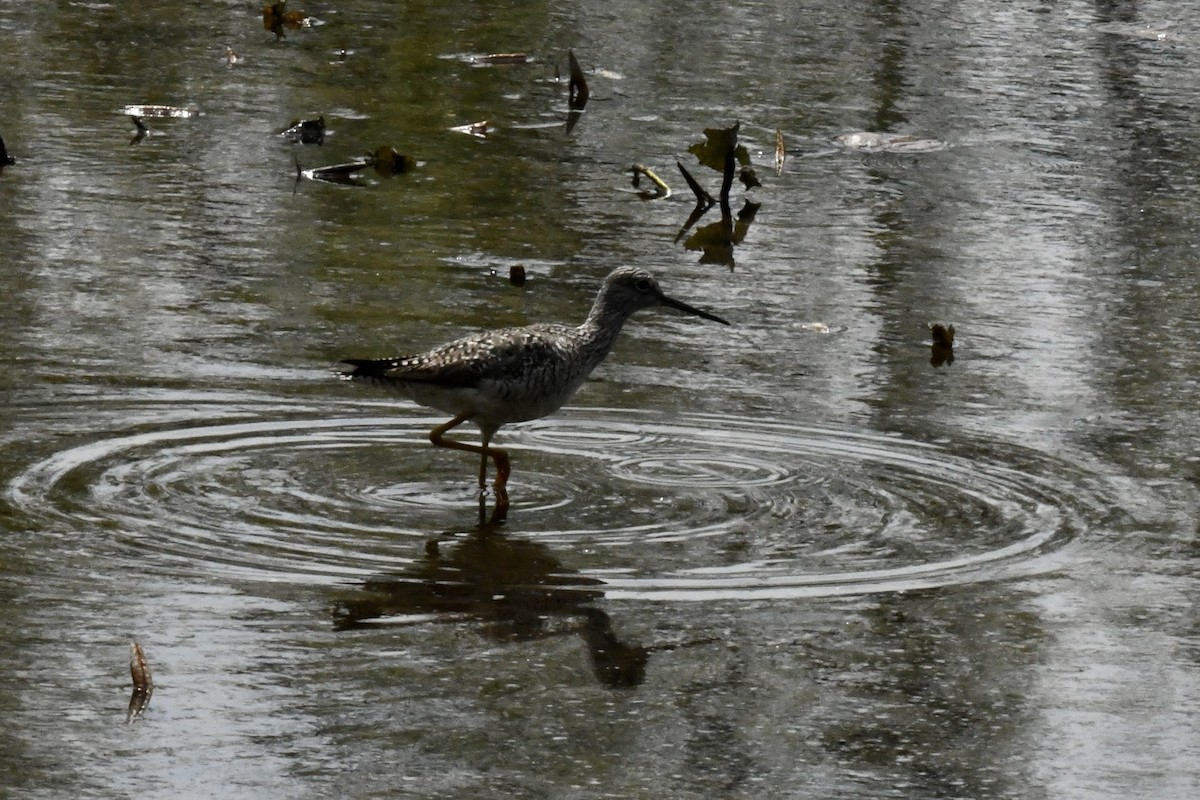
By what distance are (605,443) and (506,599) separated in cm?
208

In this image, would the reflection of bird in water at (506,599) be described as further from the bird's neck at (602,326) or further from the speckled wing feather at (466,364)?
the bird's neck at (602,326)

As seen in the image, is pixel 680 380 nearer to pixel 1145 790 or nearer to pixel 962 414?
pixel 962 414

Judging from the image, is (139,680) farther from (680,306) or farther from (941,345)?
(941,345)

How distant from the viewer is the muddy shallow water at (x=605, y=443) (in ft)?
20.9

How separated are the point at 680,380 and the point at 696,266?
2.22 m

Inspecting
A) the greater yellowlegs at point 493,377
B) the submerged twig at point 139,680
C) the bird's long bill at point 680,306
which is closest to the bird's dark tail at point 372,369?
the greater yellowlegs at point 493,377

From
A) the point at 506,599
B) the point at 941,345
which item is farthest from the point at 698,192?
the point at 506,599

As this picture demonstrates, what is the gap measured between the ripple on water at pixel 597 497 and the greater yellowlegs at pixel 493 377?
21 centimetres

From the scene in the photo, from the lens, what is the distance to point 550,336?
9328 millimetres

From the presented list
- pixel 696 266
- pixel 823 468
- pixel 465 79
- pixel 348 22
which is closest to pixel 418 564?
pixel 823 468

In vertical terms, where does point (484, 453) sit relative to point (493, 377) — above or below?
below

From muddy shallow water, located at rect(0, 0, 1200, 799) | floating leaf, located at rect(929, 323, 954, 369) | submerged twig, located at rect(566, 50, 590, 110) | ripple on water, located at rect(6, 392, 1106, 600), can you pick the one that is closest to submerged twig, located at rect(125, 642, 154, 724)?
muddy shallow water, located at rect(0, 0, 1200, 799)

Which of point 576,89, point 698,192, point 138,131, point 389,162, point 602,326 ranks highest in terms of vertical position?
point 576,89

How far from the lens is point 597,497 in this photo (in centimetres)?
888
